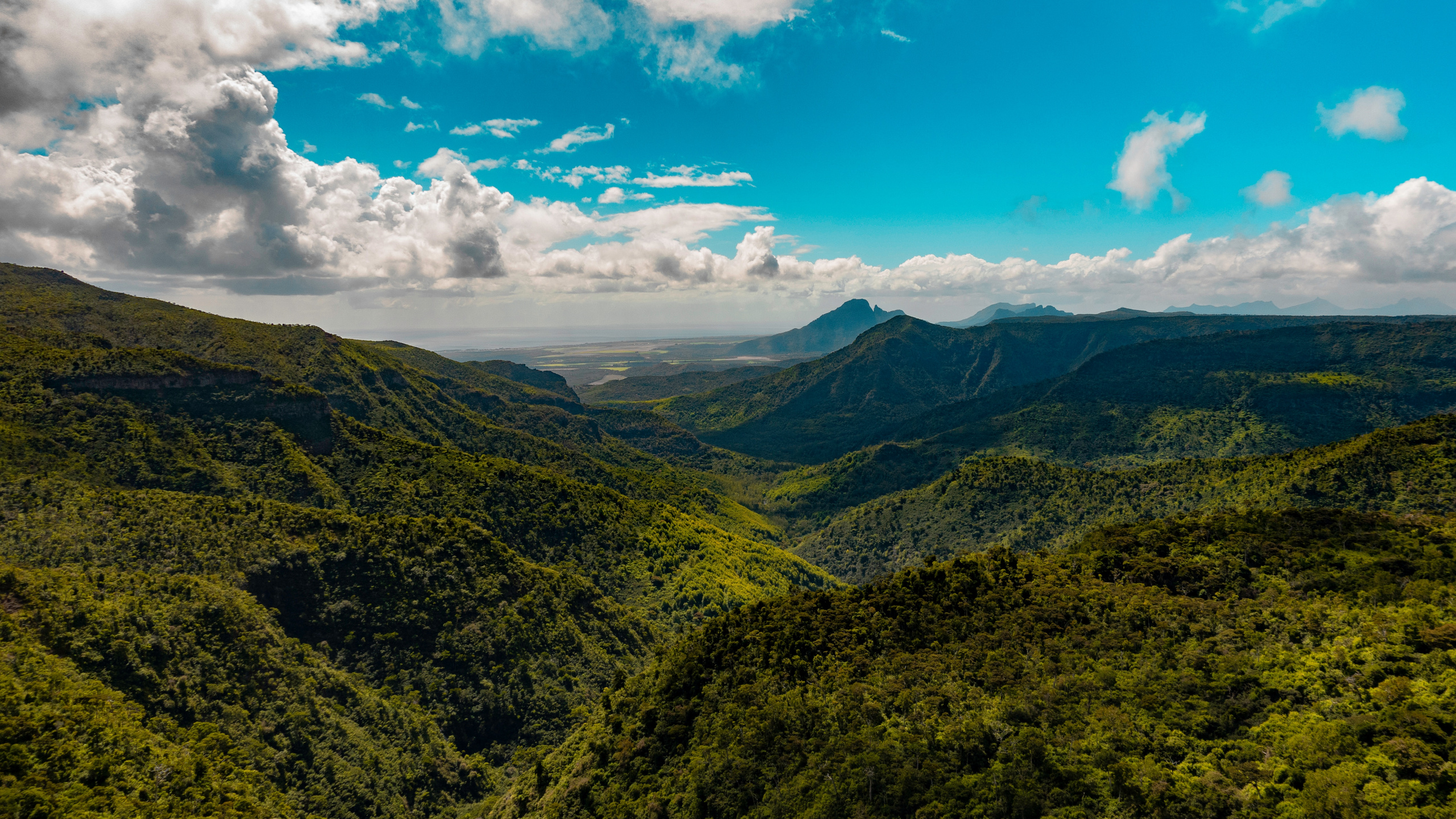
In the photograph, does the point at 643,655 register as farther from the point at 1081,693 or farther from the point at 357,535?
the point at 1081,693

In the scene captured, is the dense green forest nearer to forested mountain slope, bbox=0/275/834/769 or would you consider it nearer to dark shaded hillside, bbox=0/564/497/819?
dark shaded hillside, bbox=0/564/497/819

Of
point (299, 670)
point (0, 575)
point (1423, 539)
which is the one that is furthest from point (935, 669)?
point (0, 575)

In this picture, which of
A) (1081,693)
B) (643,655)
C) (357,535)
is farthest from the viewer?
(643,655)

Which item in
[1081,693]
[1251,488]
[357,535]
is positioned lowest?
[357,535]

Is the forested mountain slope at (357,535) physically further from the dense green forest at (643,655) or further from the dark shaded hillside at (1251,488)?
the dark shaded hillside at (1251,488)

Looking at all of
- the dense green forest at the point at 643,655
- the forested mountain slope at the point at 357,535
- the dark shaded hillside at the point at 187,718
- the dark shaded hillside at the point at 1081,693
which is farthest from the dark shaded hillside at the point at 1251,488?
the dark shaded hillside at the point at 187,718

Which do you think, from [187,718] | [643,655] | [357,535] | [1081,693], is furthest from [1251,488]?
[187,718]

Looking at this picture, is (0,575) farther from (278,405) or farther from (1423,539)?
(1423,539)

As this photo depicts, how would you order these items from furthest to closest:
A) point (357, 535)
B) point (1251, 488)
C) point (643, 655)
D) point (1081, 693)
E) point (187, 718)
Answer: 1. point (1251, 488)
2. point (643, 655)
3. point (357, 535)
4. point (187, 718)
5. point (1081, 693)
